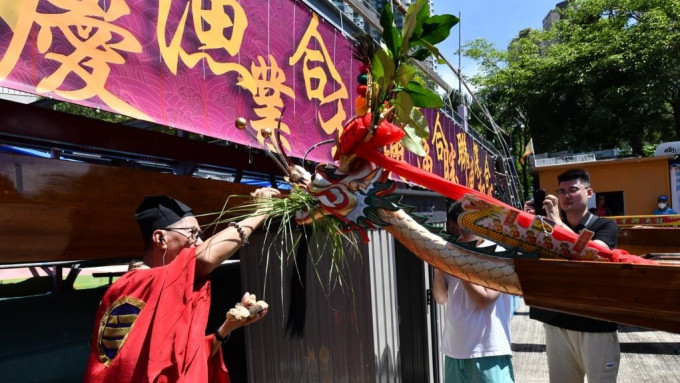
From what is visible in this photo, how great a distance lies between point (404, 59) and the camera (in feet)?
6.18

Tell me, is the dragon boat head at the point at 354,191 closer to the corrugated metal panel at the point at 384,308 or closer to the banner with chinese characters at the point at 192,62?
the banner with chinese characters at the point at 192,62

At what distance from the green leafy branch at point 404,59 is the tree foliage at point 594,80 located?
1839cm

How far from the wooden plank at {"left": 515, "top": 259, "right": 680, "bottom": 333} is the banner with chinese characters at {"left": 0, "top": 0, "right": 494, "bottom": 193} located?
1886 mm

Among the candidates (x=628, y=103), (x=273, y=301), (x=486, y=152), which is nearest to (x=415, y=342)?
(x=273, y=301)

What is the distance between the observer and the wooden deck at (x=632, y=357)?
186 inches

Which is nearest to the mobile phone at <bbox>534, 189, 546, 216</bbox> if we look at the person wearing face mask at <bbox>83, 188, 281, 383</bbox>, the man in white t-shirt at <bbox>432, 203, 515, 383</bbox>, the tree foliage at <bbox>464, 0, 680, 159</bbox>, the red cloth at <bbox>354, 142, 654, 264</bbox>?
the man in white t-shirt at <bbox>432, 203, 515, 383</bbox>

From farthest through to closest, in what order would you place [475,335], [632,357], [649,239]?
[632,357], [649,239], [475,335]

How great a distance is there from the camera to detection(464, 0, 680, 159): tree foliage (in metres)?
16.9

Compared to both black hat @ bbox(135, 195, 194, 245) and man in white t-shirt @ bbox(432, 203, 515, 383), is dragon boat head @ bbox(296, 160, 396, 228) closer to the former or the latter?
black hat @ bbox(135, 195, 194, 245)

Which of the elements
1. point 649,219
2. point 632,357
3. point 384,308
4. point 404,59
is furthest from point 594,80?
point 404,59

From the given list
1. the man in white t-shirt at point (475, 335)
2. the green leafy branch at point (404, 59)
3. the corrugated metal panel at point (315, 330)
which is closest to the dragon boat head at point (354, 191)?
the green leafy branch at point (404, 59)

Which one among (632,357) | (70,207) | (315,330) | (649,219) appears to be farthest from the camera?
(649,219)

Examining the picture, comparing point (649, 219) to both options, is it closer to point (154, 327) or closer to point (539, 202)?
point (539, 202)

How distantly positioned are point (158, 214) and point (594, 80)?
66.3 feet
